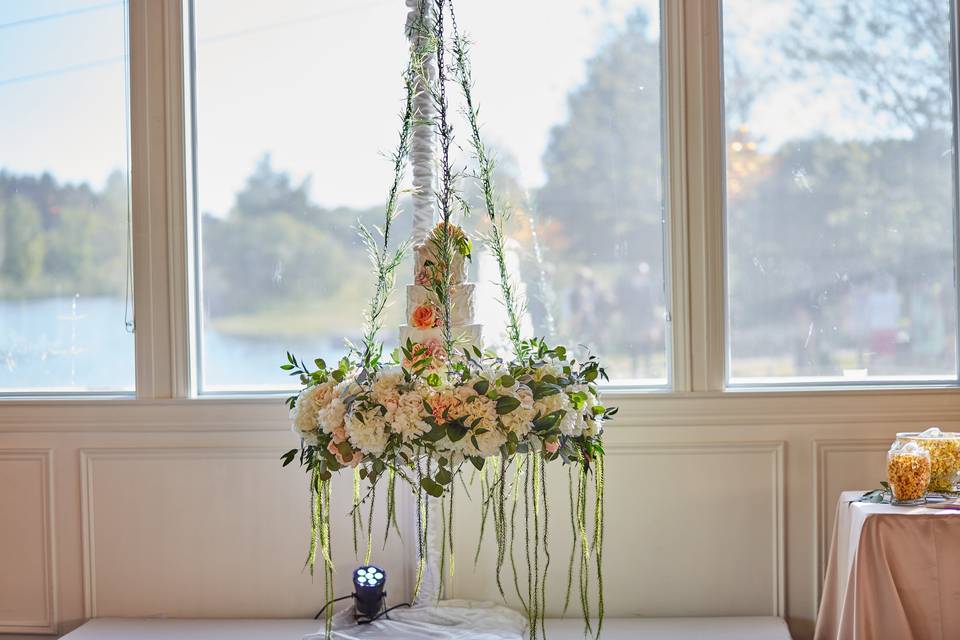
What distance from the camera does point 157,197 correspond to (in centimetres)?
309

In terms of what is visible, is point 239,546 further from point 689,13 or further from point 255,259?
point 689,13

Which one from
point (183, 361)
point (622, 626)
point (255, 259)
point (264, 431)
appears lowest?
point (622, 626)

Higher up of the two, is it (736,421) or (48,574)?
(736,421)

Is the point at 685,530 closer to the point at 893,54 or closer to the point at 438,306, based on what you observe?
the point at 438,306

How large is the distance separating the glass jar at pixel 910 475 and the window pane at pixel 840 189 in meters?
0.69

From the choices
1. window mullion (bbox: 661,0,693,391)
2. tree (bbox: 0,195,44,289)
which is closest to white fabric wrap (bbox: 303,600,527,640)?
window mullion (bbox: 661,0,693,391)

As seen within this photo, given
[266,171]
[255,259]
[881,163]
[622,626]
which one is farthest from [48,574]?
[881,163]

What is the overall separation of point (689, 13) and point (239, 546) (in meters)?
2.36

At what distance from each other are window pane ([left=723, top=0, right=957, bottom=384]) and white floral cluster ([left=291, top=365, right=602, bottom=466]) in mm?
1132

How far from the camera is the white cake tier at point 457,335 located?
242cm

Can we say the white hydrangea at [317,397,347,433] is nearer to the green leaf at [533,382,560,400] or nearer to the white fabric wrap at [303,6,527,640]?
the green leaf at [533,382,560,400]

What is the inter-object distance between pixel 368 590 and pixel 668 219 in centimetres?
155

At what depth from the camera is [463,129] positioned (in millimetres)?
3016

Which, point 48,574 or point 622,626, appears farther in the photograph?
point 48,574
